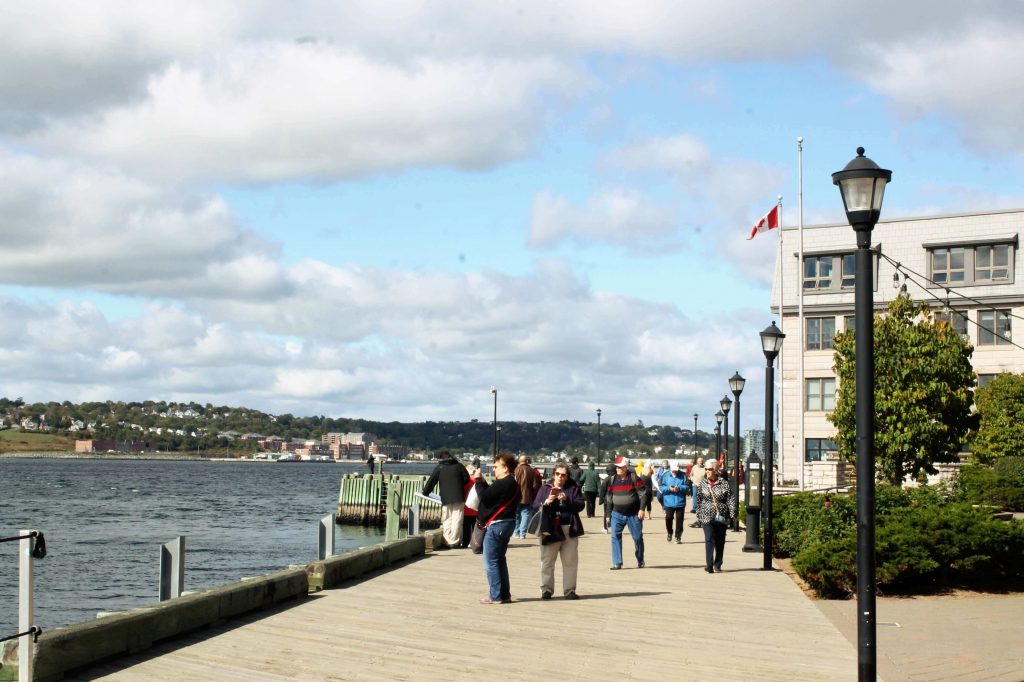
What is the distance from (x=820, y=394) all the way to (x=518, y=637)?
60711mm

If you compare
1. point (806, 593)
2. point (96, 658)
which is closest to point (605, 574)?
point (806, 593)

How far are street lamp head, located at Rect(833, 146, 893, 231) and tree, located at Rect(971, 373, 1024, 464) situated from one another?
44337 millimetres

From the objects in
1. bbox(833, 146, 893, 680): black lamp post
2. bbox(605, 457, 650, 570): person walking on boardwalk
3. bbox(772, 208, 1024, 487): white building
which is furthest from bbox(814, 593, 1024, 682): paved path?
bbox(772, 208, 1024, 487): white building

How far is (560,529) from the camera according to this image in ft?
51.0

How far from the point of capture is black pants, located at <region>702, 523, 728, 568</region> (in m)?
19.6

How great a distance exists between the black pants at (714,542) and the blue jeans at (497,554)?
17.7 feet

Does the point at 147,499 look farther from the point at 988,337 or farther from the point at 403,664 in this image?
the point at 403,664

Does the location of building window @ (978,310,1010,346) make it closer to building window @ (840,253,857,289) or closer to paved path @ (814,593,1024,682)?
building window @ (840,253,857,289)

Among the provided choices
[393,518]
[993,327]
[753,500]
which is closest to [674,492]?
[753,500]

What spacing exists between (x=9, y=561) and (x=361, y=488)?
86.7ft

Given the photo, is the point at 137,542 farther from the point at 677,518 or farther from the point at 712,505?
the point at 712,505

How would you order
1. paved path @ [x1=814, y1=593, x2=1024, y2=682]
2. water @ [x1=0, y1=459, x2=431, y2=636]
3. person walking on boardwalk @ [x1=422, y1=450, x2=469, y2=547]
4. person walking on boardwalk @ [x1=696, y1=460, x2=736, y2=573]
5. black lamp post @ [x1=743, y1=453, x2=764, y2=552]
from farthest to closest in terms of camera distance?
water @ [x1=0, y1=459, x2=431, y2=636], black lamp post @ [x1=743, y1=453, x2=764, y2=552], person walking on boardwalk @ [x1=422, y1=450, x2=469, y2=547], person walking on boardwalk @ [x1=696, y1=460, x2=736, y2=573], paved path @ [x1=814, y1=593, x2=1024, y2=682]

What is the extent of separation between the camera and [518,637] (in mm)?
12461

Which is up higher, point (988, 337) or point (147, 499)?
point (988, 337)
